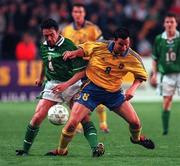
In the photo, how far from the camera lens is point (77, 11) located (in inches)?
624

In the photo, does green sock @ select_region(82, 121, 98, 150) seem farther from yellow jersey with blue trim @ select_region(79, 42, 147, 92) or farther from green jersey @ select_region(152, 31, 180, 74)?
green jersey @ select_region(152, 31, 180, 74)

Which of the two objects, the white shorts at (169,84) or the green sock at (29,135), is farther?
the white shorts at (169,84)

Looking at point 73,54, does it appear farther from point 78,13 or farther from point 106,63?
point 78,13

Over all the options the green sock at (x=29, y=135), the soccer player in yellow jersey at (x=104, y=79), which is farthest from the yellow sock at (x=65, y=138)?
the green sock at (x=29, y=135)

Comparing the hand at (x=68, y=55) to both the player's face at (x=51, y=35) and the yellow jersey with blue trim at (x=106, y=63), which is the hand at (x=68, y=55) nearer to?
the yellow jersey with blue trim at (x=106, y=63)

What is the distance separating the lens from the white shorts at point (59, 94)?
1207 cm

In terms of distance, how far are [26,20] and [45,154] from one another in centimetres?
1396

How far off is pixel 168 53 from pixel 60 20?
32.3 ft

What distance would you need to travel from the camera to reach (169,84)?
52.4ft

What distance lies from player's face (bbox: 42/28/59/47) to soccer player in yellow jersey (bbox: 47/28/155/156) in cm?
38

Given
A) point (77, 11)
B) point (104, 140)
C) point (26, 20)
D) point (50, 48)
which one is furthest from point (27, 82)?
point (50, 48)

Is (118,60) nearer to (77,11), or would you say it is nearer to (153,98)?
(77,11)

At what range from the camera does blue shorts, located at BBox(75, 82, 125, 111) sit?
461 inches

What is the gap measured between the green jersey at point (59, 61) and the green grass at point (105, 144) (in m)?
1.17
